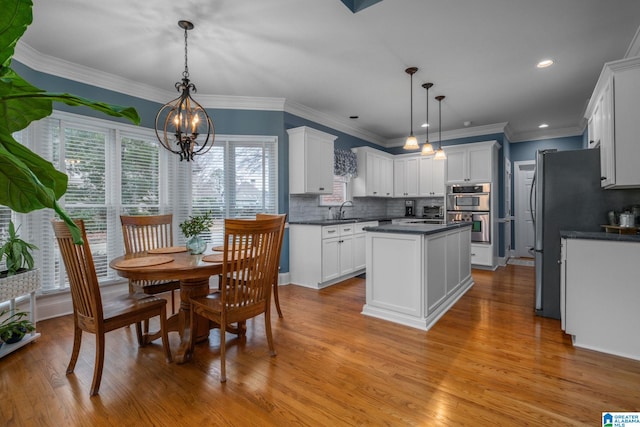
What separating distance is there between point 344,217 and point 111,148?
369cm

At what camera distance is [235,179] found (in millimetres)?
4375

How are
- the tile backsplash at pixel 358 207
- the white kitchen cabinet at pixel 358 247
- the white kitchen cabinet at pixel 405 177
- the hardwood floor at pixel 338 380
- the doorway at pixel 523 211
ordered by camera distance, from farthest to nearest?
the doorway at pixel 523 211 < the white kitchen cabinet at pixel 405 177 < the white kitchen cabinet at pixel 358 247 < the tile backsplash at pixel 358 207 < the hardwood floor at pixel 338 380

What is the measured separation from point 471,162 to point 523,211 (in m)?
2.20

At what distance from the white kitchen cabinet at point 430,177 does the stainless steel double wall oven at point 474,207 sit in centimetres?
27

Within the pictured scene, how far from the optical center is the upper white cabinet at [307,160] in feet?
14.6

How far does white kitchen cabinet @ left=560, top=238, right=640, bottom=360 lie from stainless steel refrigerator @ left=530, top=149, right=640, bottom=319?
0.65 meters

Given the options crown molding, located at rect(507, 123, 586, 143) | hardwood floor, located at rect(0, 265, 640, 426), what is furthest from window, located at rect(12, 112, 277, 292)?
crown molding, located at rect(507, 123, 586, 143)

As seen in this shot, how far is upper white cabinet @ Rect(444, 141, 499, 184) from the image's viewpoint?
5449mm

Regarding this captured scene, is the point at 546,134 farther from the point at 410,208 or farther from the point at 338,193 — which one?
the point at 338,193

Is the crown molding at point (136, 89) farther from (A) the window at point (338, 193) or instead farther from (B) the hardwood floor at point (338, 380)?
(B) the hardwood floor at point (338, 380)

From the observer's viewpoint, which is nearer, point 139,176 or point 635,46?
point 635,46

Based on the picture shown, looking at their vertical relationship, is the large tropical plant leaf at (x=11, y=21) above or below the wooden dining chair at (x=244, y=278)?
above

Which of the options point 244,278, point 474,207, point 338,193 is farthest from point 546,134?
point 244,278

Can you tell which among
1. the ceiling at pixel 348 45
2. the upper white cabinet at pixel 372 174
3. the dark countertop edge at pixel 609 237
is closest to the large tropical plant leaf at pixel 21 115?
the ceiling at pixel 348 45
